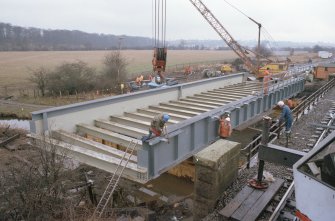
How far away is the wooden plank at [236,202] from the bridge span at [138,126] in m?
1.98

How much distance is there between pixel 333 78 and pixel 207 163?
89.1 ft

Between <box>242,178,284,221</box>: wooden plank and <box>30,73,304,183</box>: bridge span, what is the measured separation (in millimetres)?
2432

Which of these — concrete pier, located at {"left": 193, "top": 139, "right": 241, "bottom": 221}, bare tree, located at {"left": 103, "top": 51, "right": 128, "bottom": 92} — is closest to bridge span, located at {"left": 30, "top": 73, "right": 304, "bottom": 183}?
concrete pier, located at {"left": 193, "top": 139, "right": 241, "bottom": 221}

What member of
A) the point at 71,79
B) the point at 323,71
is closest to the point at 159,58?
the point at 71,79

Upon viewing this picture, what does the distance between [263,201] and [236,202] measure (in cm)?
58

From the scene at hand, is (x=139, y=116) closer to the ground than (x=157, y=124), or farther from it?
closer to the ground

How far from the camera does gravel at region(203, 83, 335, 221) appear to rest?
22.3ft

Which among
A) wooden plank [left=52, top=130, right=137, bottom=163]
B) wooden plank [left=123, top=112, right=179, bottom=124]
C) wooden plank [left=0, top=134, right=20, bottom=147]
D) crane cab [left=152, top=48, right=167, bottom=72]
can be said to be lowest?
wooden plank [left=0, top=134, right=20, bottom=147]

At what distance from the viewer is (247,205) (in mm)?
6383

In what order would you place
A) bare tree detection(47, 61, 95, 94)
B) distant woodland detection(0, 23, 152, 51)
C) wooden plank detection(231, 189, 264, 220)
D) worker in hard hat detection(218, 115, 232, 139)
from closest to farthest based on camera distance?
wooden plank detection(231, 189, 264, 220), worker in hard hat detection(218, 115, 232, 139), bare tree detection(47, 61, 95, 94), distant woodland detection(0, 23, 152, 51)

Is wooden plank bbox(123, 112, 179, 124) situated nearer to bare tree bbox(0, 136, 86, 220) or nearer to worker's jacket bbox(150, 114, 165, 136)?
worker's jacket bbox(150, 114, 165, 136)

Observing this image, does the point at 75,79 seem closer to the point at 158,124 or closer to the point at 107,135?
the point at 107,135

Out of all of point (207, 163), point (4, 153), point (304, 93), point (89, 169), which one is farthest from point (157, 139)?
point (304, 93)

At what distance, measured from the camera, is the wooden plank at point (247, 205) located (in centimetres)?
602
